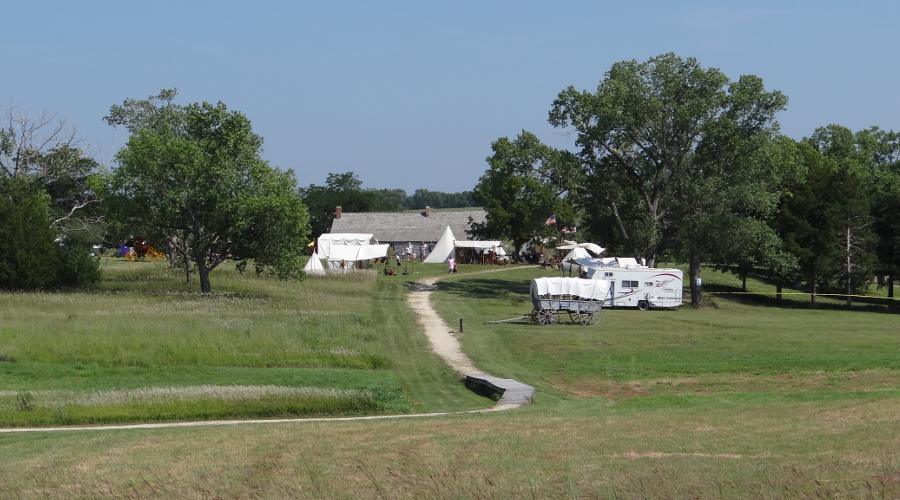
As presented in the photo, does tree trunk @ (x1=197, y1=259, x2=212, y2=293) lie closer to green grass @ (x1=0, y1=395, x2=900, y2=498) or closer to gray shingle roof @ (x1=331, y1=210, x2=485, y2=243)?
green grass @ (x1=0, y1=395, x2=900, y2=498)

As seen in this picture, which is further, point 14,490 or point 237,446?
point 237,446

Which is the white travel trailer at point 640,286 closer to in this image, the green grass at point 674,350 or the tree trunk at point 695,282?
the green grass at point 674,350

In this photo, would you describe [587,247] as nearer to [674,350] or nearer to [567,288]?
[567,288]

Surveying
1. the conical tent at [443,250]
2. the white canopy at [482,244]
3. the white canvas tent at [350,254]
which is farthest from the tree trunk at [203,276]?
the white canopy at [482,244]

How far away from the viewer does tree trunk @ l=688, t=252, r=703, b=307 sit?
60844 mm

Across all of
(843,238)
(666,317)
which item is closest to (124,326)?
(666,317)

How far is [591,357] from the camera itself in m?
35.9

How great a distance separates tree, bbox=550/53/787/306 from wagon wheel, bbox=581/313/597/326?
14811 millimetres

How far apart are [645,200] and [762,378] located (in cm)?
3190

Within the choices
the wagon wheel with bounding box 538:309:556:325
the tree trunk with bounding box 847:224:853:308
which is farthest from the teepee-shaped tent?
the tree trunk with bounding box 847:224:853:308

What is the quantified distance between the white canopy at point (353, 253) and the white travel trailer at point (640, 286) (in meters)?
28.8

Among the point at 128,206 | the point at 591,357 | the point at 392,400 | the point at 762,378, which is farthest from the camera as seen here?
the point at 128,206

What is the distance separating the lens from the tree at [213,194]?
53188mm

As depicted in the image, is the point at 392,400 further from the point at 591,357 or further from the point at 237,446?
the point at 591,357
